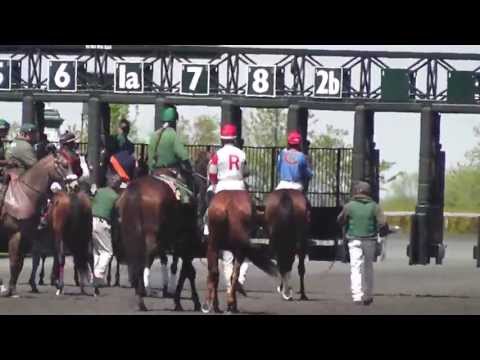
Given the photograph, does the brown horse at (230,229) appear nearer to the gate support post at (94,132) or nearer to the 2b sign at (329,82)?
the 2b sign at (329,82)

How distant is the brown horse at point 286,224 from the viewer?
23078 mm

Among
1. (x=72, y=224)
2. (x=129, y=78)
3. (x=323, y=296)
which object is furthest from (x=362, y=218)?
(x=129, y=78)

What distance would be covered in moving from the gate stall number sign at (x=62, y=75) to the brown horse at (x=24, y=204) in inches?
532

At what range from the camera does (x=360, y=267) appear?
22.8 meters

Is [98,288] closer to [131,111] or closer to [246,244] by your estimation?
[246,244]

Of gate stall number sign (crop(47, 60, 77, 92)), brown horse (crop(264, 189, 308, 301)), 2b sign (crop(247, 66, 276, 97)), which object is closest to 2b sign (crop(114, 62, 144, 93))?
gate stall number sign (crop(47, 60, 77, 92))

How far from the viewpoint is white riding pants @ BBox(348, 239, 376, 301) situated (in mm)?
22547

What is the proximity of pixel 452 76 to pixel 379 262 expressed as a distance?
4596 millimetres

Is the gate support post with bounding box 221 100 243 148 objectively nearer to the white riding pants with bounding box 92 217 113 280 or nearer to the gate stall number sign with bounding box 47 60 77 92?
the gate stall number sign with bounding box 47 60 77 92

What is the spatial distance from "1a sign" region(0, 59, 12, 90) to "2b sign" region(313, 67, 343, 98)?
6.54m

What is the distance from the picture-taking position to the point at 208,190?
22609 mm

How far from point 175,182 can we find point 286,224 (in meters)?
3.34

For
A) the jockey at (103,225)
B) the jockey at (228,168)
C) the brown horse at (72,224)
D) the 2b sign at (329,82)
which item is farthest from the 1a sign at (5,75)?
the jockey at (228,168)
